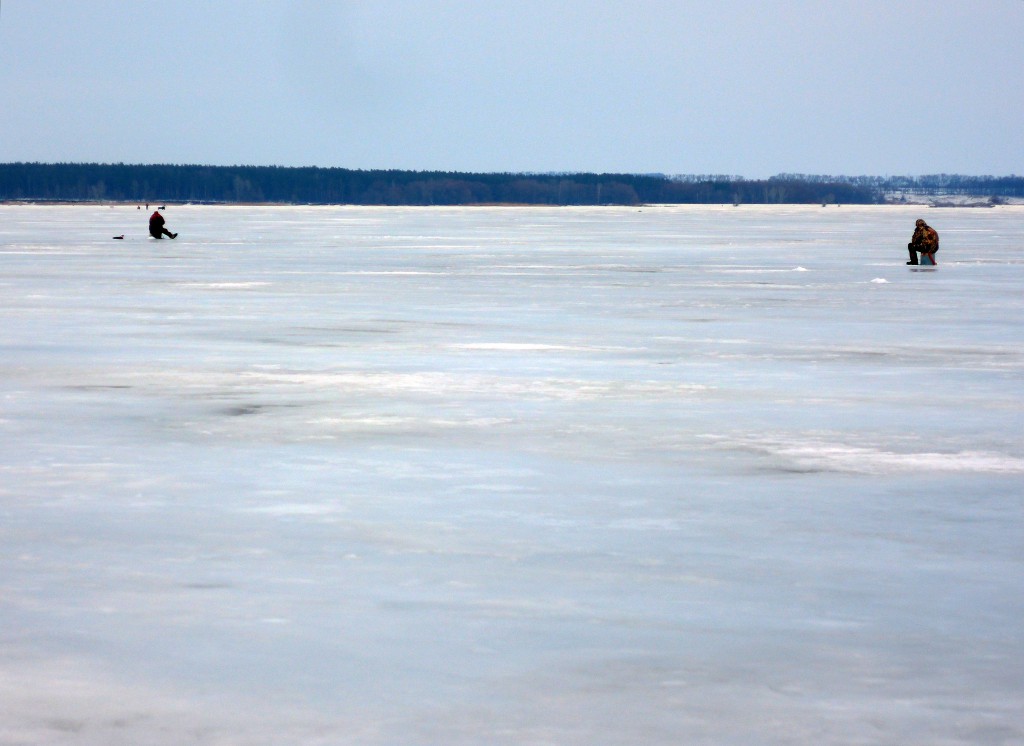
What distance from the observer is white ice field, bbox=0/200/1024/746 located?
525 cm

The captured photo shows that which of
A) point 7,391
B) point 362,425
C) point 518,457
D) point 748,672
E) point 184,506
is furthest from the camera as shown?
point 7,391

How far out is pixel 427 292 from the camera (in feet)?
90.8

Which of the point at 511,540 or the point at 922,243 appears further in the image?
the point at 922,243

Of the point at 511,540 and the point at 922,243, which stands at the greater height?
the point at 511,540

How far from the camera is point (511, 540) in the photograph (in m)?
7.79

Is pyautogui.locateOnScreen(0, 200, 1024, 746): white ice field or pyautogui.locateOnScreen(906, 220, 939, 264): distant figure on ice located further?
pyautogui.locateOnScreen(906, 220, 939, 264): distant figure on ice

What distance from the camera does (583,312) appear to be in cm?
2312

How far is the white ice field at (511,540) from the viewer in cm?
525

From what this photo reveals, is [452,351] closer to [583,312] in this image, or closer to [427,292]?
[583,312]

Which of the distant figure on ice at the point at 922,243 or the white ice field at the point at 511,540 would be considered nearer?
the white ice field at the point at 511,540

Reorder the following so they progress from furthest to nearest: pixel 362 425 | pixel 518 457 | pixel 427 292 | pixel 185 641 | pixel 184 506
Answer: pixel 427 292, pixel 362 425, pixel 518 457, pixel 184 506, pixel 185 641

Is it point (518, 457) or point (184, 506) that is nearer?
point (184, 506)

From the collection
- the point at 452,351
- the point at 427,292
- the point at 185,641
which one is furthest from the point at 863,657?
the point at 427,292

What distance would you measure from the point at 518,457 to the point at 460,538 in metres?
2.46
